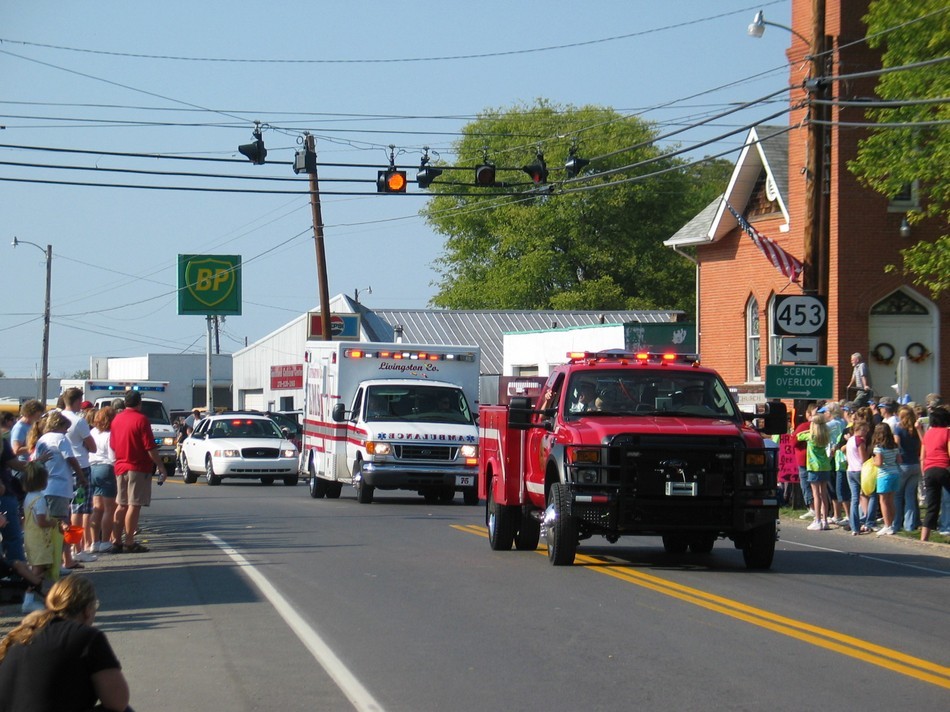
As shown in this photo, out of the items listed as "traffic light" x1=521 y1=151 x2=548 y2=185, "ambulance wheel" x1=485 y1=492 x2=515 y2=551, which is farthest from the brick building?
"ambulance wheel" x1=485 y1=492 x2=515 y2=551

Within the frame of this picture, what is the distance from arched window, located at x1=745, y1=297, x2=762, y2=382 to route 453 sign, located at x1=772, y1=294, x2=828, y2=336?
1342 centimetres

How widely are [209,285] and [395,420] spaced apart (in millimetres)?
33164

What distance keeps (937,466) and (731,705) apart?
10878mm

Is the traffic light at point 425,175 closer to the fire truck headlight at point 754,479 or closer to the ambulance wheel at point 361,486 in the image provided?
the ambulance wheel at point 361,486

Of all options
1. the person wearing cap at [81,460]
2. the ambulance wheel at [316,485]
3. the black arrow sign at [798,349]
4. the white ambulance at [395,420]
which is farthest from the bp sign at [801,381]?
the person wearing cap at [81,460]

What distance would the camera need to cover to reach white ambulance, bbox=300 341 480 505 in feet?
83.3

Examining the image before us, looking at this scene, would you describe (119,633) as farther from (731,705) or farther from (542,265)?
(542,265)

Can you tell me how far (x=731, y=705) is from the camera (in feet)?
26.5

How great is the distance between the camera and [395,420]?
25969 mm

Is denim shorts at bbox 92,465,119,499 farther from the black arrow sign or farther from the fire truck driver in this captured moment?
the black arrow sign

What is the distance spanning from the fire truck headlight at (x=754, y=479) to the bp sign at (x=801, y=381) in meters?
9.24

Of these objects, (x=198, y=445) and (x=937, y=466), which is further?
(x=198, y=445)

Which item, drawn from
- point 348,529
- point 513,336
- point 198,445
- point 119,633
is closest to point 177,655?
point 119,633

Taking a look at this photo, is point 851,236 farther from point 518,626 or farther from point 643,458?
point 518,626
